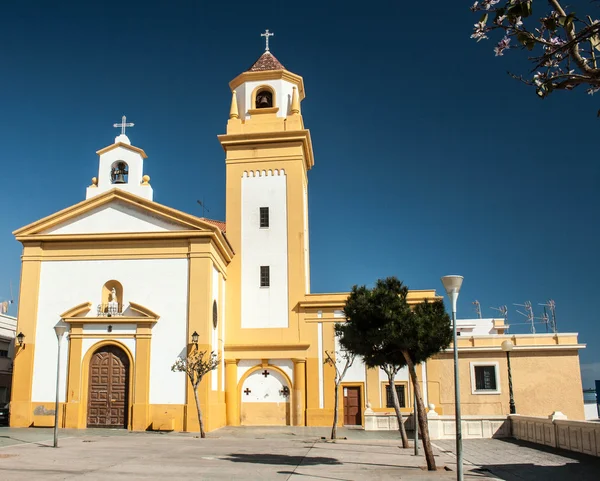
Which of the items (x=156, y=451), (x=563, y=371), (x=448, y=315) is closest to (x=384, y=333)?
(x=448, y=315)

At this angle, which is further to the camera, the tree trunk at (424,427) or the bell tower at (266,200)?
the bell tower at (266,200)

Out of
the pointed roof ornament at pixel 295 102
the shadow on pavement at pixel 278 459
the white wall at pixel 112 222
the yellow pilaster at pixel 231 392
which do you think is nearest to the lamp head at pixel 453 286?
the shadow on pavement at pixel 278 459

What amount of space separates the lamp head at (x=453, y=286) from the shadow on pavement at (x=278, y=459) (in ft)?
19.6

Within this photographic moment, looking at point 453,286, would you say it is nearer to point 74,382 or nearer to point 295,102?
point 74,382

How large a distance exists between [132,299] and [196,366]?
4657 mm

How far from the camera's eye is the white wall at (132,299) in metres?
27.2

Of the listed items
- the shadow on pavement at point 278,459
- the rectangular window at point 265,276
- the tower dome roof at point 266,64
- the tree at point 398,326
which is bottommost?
the shadow on pavement at point 278,459

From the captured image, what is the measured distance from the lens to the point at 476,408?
32.5m

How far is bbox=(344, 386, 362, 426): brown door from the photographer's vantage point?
31625 mm

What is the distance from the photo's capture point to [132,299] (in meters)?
28.2

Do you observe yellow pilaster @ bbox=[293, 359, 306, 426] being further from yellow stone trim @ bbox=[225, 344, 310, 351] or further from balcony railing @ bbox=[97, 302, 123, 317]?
balcony railing @ bbox=[97, 302, 123, 317]

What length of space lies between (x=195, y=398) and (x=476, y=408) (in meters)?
14.9

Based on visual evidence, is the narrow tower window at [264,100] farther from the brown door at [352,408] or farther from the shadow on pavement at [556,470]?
the shadow on pavement at [556,470]

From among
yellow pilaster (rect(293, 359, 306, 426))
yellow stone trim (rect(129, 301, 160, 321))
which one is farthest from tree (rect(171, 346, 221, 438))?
yellow pilaster (rect(293, 359, 306, 426))
